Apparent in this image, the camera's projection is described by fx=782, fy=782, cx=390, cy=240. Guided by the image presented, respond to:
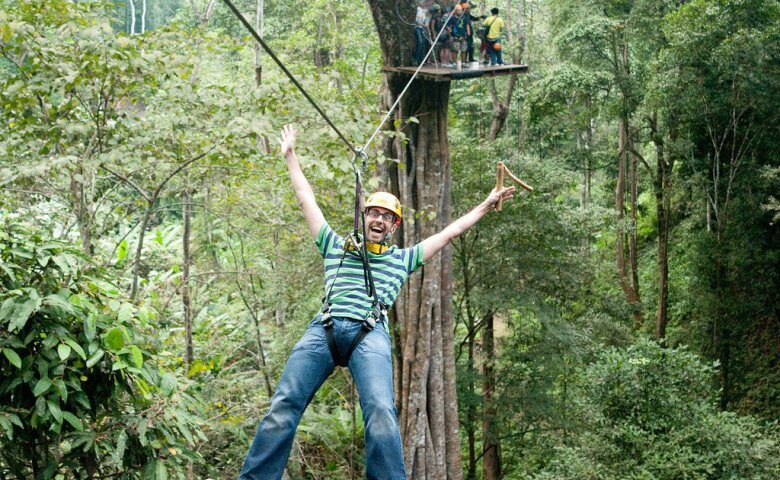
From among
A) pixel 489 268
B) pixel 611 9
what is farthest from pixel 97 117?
pixel 611 9

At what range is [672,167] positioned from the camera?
16781mm

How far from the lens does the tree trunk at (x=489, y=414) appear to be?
39.5 feet

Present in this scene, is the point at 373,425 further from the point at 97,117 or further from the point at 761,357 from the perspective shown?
the point at 761,357

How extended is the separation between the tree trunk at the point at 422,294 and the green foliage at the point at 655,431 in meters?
1.46

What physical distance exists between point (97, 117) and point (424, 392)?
15.1 ft

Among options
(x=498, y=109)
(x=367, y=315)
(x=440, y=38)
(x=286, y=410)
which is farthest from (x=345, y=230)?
(x=498, y=109)

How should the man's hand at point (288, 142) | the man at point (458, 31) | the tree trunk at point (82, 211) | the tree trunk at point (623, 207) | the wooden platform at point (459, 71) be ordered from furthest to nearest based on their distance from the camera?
the tree trunk at point (623, 207) → the man at point (458, 31) → the wooden platform at point (459, 71) → the tree trunk at point (82, 211) → the man's hand at point (288, 142)

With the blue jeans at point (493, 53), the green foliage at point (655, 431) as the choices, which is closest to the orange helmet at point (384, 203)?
the blue jeans at point (493, 53)

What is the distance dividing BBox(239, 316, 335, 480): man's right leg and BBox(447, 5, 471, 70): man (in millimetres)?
5107

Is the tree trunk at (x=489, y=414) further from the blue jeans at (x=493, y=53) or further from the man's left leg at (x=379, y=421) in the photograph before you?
the man's left leg at (x=379, y=421)

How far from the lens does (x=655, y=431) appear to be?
348 inches

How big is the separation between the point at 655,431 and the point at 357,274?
6.69 meters

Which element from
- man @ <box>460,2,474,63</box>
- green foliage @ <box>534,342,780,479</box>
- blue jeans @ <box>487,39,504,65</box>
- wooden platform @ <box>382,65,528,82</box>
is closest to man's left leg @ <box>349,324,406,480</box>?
wooden platform @ <box>382,65,528,82</box>

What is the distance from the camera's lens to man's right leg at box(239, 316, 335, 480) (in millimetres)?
2900
